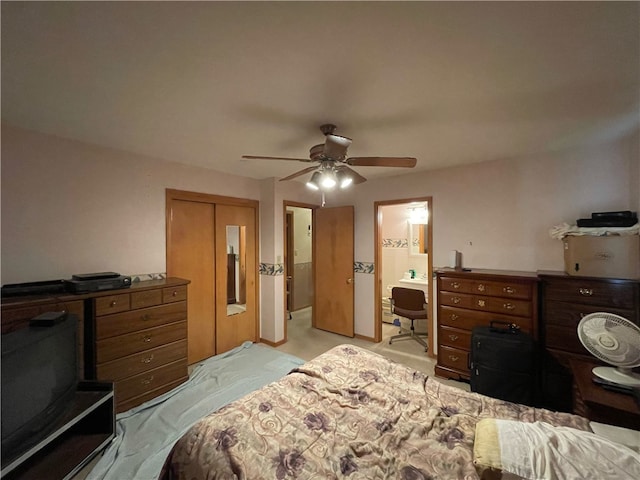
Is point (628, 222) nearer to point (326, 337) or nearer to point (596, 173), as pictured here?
point (596, 173)

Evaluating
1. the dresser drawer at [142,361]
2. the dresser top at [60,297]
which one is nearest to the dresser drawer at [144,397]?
the dresser drawer at [142,361]

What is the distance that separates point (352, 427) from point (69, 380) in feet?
5.91

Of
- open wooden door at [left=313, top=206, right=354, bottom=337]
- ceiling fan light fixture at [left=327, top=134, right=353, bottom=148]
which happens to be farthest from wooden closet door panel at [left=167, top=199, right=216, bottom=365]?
ceiling fan light fixture at [left=327, top=134, right=353, bottom=148]

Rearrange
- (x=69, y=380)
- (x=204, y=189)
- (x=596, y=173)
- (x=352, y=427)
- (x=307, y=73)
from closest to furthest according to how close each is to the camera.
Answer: (x=352, y=427), (x=307, y=73), (x=69, y=380), (x=596, y=173), (x=204, y=189)

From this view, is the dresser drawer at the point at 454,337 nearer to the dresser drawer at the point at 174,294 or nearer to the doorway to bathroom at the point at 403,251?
the doorway to bathroom at the point at 403,251

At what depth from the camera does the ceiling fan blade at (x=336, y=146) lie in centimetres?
161

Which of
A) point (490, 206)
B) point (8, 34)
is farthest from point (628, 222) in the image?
point (8, 34)

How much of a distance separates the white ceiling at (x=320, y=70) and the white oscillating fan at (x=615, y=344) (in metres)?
1.41

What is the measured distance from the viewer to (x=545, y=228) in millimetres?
2635

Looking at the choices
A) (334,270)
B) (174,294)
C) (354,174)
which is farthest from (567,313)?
(174,294)

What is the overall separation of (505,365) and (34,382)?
3267mm

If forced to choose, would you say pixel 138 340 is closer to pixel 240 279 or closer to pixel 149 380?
pixel 149 380

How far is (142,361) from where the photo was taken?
2283 millimetres

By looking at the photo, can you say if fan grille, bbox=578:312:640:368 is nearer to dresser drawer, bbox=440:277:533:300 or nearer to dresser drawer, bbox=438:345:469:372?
dresser drawer, bbox=440:277:533:300
